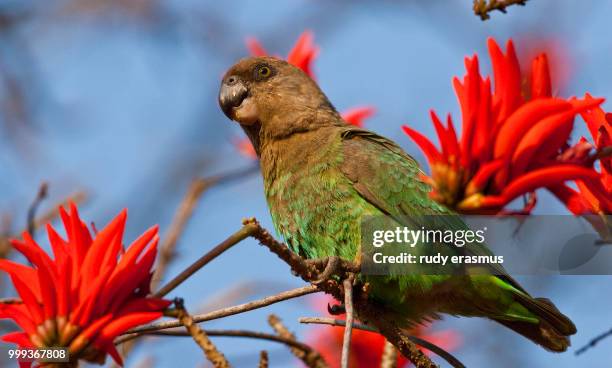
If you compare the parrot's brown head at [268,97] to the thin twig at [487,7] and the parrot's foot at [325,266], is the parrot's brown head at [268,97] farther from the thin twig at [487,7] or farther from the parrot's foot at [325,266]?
the thin twig at [487,7]

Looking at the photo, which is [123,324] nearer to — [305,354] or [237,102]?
[305,354]

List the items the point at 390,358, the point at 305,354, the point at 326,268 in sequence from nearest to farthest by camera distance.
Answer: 1. the point at 326,268
2. the point at 305,354
3. the point at 390,358

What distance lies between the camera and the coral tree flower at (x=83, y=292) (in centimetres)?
205

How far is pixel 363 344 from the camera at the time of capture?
12.8 feet

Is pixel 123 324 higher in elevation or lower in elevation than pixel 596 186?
lower

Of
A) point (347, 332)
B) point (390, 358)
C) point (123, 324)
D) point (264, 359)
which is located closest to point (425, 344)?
point (390, 358)

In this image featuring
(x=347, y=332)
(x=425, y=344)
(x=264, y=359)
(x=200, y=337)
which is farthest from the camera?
(x=425, y=344)

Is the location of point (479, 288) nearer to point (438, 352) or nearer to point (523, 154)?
point (438, 352)

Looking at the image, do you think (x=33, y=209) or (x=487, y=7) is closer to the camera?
(x=487, y=7)

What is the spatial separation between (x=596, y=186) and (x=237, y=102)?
2.86 metres

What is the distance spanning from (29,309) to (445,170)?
117cm

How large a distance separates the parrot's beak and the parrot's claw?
2.09m

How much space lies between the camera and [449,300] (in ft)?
12.7

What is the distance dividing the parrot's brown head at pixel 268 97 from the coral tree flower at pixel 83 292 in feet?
8.34
